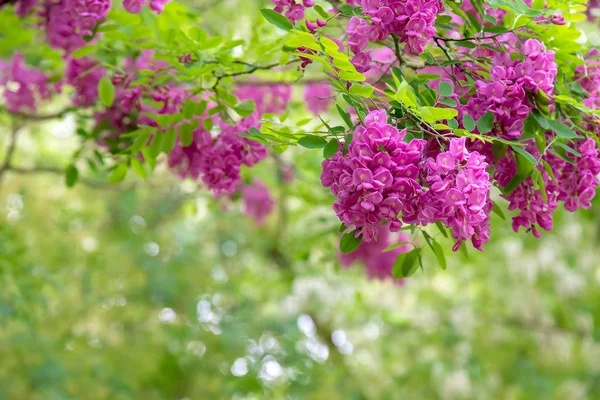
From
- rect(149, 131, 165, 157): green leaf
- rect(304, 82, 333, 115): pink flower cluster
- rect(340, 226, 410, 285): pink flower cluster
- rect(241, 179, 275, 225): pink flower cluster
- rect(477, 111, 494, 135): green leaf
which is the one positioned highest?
rect(477, 111, 494, 135): green leaf

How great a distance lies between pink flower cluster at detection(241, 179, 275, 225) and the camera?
3.75 metres

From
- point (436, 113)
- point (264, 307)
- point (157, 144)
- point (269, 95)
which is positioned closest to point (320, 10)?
point (436, 113)

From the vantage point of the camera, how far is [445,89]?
1.30m

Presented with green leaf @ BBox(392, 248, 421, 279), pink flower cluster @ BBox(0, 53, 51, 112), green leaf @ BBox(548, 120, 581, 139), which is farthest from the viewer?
pink flower cluster @ BBox(0, 53, 51, 112)

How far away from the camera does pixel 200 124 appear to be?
6.07 feet

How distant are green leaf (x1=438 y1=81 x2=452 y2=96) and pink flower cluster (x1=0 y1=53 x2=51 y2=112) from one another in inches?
70.9

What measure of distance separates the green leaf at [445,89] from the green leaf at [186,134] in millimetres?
721

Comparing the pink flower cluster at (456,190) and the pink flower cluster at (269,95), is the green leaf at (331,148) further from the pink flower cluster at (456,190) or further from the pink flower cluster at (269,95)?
the pink flower cluster at (269,95)

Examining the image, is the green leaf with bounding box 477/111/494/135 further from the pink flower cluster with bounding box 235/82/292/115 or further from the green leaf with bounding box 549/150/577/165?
the pink flower cluster with bounding box 235/82/292/115

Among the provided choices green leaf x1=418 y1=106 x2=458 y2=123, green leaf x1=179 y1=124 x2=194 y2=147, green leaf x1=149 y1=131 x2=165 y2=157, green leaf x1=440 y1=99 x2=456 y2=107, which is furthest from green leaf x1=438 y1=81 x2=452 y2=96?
green leaf x1=149 y1=131 x2=165 y2=157

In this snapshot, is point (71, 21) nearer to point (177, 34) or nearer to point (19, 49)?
point (177, 34)

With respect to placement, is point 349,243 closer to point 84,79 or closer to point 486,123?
point 486,123

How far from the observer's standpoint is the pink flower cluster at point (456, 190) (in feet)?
3.62

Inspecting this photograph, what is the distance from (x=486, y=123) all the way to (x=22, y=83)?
6.62ft
